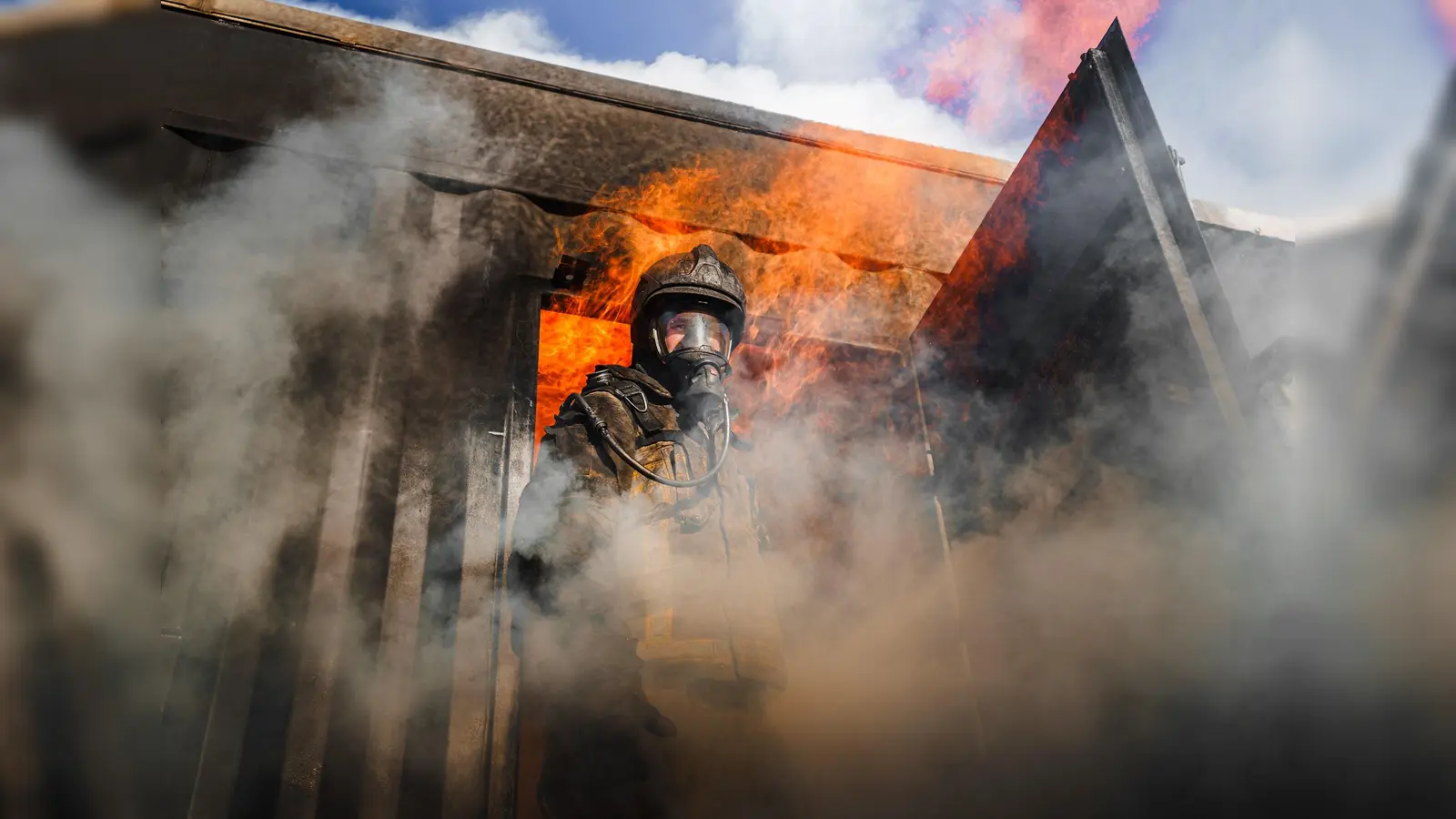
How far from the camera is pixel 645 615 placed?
3.83m

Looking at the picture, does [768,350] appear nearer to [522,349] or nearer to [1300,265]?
[522,349]

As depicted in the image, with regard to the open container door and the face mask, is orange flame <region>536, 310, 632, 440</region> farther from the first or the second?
the open container door

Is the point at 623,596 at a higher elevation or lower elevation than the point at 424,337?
lower

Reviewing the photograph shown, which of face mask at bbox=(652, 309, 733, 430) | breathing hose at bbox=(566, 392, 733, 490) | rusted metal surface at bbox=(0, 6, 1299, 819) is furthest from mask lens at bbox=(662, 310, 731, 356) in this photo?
rusted metal surface at bbox=(0, 6, 1299, 819)

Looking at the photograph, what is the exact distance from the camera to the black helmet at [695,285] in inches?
187

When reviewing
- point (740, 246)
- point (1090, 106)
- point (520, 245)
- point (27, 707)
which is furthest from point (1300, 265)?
point (27, 707)

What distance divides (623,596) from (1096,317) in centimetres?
214

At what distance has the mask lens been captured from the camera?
4.68 meters

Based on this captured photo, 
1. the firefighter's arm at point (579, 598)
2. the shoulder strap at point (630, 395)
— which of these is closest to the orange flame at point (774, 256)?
the shoulder strap at point (630, 395)

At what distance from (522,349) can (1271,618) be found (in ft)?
10.7

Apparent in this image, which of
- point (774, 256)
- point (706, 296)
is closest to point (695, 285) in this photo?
point (706, 296)

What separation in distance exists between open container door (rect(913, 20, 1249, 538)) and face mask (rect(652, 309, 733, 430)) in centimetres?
116

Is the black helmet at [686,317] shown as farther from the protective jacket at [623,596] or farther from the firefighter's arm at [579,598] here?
the firefighter's arm at [579,598]

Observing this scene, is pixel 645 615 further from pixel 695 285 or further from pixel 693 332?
pixel 695 285
